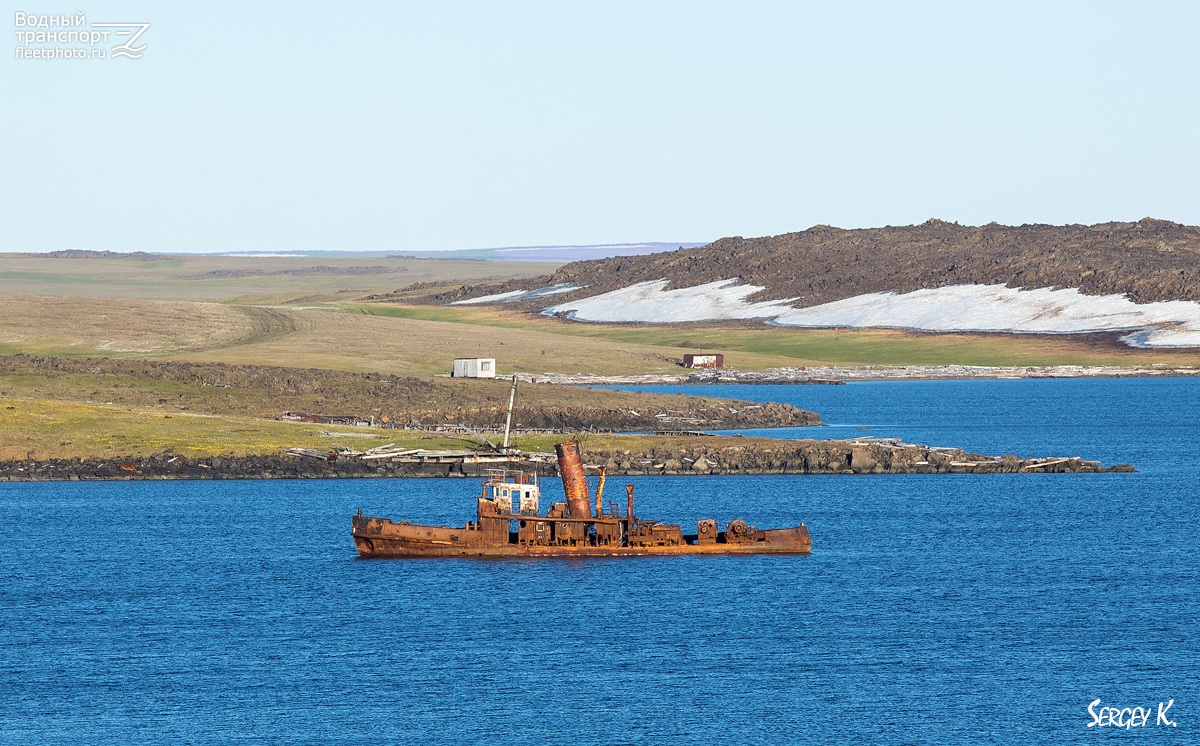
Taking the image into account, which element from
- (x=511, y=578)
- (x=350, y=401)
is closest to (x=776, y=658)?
(x=511, y=578)

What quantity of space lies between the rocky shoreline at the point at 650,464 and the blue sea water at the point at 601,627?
7015 millimetres

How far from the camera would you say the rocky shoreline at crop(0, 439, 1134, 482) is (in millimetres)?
103250

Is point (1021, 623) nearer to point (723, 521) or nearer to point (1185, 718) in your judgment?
point (1185, 718)

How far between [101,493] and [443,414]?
36633mm

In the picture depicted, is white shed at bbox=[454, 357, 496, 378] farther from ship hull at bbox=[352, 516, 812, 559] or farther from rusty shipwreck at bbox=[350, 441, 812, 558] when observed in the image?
rusty shipwreck at bbox=[350, 441, 812, 558]

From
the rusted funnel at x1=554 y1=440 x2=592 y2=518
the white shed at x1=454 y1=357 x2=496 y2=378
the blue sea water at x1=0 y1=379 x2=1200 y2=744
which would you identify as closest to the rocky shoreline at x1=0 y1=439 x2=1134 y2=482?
the blue sea water at x1=0 y1=379 x2=1200 y2=744

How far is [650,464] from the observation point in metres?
107

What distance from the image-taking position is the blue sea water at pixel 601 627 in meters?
47.5

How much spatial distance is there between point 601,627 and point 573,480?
45.7 ft

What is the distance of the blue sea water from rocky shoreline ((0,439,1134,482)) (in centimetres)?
702
